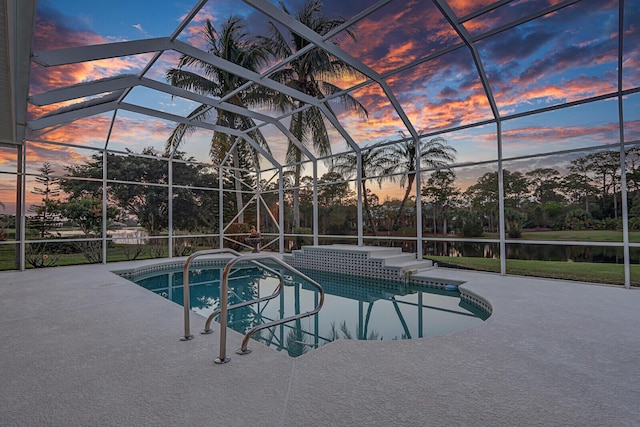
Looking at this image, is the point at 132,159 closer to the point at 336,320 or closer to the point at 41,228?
the point at 41,228

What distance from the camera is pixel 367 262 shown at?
26.3 feet

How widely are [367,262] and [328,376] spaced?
18.4ft

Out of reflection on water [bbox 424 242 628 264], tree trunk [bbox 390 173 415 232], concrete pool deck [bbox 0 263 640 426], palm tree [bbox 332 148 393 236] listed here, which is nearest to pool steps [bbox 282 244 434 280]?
reflection on water [bbox 424 242 628 264]

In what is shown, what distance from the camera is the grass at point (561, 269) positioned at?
9570 millimetres

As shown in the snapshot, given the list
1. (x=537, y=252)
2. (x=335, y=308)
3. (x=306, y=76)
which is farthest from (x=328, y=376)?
(x=306, y=76)

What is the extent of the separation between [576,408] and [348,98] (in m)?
8.42

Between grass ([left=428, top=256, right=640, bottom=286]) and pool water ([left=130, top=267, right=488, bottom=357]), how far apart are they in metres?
4.13

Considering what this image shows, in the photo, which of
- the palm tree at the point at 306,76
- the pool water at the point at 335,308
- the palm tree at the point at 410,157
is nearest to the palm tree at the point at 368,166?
the palm tree at the point at 410,157

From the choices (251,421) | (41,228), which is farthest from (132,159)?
(251,421)

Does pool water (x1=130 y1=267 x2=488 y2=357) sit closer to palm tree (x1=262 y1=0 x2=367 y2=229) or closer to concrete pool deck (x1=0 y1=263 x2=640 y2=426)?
concrete pool deck (x1=0 y1=263 x2=640 y2=426)

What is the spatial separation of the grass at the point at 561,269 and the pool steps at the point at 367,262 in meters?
2.66

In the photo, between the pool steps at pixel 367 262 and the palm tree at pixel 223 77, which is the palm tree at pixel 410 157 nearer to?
the pool steps at pixel 367 262

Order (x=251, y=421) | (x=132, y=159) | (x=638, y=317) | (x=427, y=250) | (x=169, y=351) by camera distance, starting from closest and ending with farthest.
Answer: (x=251, y=421), (x=169, y=351), (x=638, y=317), (x=427, y=250), (x=132, y=159)

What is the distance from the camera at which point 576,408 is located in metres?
2.04
